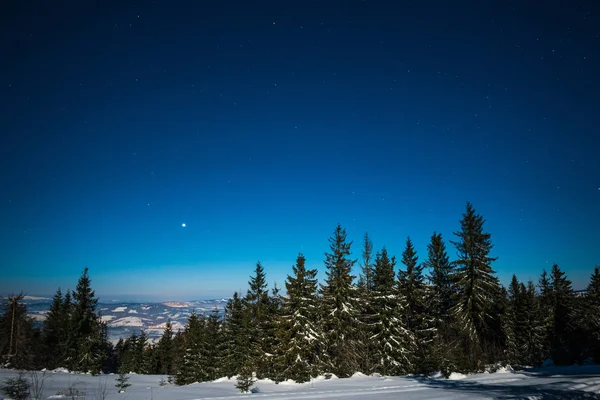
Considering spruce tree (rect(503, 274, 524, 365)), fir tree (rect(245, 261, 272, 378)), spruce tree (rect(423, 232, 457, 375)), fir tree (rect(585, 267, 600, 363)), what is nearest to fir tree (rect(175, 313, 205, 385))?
fir tree (rect(245, 261, 272, 378))

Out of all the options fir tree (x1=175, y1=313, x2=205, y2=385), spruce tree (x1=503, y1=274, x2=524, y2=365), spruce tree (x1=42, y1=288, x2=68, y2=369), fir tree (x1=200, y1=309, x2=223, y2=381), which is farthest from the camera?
spruce tree (x1=42, y1=288, x2=68, y2=369)

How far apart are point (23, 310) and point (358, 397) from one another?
44.2 meters

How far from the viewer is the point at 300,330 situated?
79.6ft

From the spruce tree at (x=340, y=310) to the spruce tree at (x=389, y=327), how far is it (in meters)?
1.60

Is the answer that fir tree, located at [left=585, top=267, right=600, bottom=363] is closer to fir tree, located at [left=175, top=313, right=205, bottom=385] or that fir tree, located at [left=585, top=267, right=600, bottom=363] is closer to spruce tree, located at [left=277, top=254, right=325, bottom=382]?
spruce tree, located at [left=277, top=254, right=325, bottom=382]

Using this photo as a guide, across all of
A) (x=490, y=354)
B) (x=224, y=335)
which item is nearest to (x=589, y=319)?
(x=490, y=354)

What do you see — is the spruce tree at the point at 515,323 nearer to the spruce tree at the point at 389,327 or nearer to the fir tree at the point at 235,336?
the spruce tree at the point at 389,327

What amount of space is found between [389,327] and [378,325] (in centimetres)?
90

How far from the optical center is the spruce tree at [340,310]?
2533cm

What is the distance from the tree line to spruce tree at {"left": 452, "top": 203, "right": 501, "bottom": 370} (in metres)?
0.08

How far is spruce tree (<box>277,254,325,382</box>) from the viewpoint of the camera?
2278 centimetres

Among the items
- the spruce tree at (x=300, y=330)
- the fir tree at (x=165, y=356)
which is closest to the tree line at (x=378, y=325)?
the spruce tree at (x=300, y=330)

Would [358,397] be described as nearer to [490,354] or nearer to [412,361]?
[412,361]

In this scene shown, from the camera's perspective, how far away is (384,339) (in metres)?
25.7
